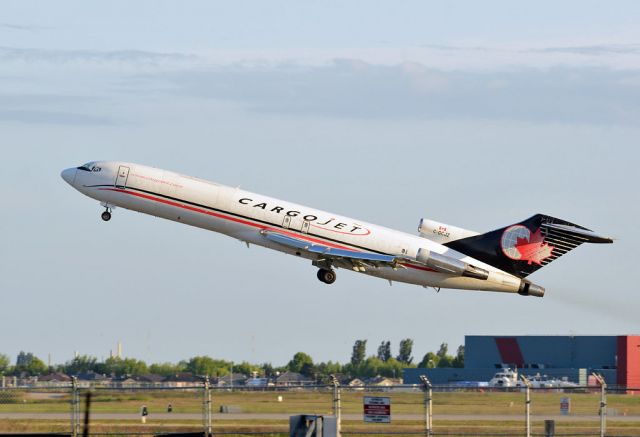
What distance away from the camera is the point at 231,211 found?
Result: 6956 centimetres

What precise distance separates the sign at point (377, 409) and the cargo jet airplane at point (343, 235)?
2895cm

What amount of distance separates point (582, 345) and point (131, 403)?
2711 inches

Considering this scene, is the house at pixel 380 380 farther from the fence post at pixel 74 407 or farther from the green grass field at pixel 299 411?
the fence post at pixel 74 407

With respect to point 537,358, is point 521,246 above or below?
above

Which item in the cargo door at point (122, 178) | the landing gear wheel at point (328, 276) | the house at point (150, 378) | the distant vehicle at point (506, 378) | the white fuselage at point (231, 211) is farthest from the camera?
the house at point (150, 378)

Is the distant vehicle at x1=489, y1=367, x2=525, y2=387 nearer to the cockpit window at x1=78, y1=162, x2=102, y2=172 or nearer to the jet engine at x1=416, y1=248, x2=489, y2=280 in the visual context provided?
the jet engine at x1=416, y1=248, x2=489, y2=280

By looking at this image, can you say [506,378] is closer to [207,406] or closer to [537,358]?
[537,358]

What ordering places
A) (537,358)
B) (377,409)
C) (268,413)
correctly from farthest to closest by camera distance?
1. (537,358)
2. (268,413)
3. (377,409)

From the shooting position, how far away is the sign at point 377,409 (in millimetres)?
40875

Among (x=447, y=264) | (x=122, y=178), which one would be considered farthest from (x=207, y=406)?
(x=447, y=264)

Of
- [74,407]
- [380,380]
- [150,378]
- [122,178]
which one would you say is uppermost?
[122,178]

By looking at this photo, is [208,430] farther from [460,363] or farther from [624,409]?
[460,363]

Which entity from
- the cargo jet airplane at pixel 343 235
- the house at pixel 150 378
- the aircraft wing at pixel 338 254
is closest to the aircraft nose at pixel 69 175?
the cargo jet airplane at pixel 343 235

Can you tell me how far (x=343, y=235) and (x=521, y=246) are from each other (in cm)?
1085
